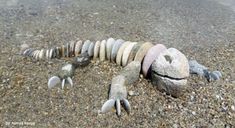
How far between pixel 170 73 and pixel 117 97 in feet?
2.03

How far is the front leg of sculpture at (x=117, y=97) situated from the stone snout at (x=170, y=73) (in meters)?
0.40

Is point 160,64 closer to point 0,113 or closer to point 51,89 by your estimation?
point 51,89

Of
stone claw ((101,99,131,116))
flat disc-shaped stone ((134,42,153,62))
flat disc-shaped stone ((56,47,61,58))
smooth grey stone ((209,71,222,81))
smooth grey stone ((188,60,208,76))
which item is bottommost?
stone claw ((101,99,131,116))

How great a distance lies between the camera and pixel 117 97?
3473mm

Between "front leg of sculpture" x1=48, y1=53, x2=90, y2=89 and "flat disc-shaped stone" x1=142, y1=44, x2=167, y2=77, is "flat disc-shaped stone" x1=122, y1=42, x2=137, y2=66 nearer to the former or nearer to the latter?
"flat disc-shaped stone" x1=142, y1=44, x2=167, y2=77

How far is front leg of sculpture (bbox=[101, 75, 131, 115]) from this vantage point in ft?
11.2

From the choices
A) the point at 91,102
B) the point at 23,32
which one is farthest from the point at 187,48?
the point at 23,32

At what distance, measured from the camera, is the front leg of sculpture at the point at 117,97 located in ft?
11.2

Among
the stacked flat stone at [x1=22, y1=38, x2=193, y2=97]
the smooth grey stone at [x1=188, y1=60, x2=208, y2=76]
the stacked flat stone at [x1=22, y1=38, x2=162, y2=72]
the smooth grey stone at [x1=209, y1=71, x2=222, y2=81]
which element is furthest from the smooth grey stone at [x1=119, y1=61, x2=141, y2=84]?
the smooth grey stone at [x1=209, y1=71, x2=222, y2=81]

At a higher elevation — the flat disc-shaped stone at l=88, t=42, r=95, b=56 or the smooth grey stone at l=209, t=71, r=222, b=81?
the flat disc-shaped stone at l=88, t=42, r=95, b=56

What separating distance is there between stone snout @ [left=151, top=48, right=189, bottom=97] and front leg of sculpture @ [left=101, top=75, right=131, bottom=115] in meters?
0.40

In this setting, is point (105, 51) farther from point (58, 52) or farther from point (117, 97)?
point (117, 97)

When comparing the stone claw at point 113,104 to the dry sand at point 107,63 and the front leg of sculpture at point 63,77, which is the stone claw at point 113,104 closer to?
the dry sand at point 107,63

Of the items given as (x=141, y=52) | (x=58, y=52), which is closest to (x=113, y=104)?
(x=141, y=52)
